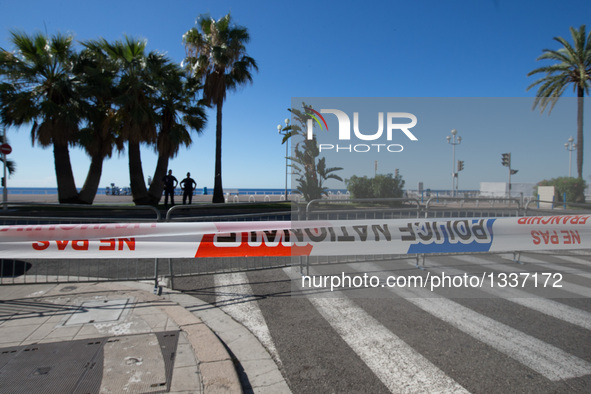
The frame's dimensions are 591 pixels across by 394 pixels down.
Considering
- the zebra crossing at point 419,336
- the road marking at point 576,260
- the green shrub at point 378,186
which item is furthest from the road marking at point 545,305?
the green shrub at point 378,186

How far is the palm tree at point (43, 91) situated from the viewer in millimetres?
17688

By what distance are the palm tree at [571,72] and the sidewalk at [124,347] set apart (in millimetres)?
31087

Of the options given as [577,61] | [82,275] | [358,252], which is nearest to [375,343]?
[358,252]

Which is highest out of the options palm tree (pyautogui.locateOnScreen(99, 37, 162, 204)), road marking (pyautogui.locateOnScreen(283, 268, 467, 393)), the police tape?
palm tree (pyautogui.locateOnScreen(99, 37, 162, 204))

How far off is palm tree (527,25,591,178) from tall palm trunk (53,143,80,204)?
33017mm

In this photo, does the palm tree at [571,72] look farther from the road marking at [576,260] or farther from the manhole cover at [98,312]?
the manhole cover at [98,312]

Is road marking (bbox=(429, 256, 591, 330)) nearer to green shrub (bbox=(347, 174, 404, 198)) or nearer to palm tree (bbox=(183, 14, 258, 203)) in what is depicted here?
green shrub (bbox=(347, 174, 404, 198))

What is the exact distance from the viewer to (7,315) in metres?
4.19

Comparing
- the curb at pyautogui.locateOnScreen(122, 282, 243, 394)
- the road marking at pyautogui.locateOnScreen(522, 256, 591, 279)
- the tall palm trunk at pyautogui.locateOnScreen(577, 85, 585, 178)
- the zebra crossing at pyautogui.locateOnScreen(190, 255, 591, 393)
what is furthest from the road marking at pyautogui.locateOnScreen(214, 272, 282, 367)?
the tall palm trunk at pyautogui.locateOnScreen(577, 85, 585, 178)

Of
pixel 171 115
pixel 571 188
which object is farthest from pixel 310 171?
pixel 571 188

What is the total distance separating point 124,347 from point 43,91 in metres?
20.4

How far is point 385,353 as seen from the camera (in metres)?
3.45

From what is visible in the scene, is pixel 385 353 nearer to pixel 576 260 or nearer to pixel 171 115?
pixel 576 260

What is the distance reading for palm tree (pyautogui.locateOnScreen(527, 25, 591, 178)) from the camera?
2589 centimetres
